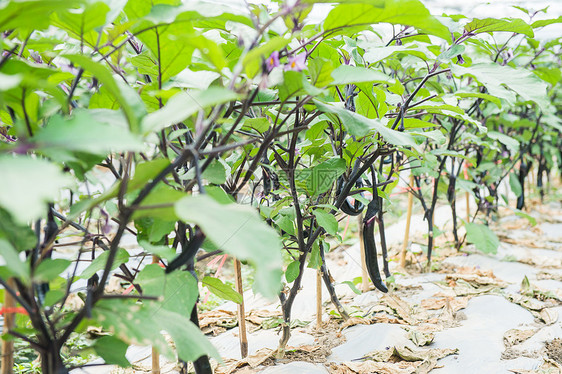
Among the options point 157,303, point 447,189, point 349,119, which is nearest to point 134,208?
point 157,303

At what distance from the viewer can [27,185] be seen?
1.05 ft

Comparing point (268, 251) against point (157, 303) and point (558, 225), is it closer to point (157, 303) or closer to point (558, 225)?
point (157, 303)

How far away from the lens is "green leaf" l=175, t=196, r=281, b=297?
362 mm

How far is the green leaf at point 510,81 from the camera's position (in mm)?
751

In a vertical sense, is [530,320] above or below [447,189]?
below

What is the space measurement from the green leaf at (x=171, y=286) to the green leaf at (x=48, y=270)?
10 cm

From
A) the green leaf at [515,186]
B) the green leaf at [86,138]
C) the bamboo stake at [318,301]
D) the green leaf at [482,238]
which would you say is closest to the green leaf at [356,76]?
the green leaf at [86,138]

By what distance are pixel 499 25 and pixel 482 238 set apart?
1.48 meters

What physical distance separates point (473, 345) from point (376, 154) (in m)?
0.73

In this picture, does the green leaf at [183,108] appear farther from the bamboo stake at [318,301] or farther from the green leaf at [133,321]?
the bamboo stake at [318,301]

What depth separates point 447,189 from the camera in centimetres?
230

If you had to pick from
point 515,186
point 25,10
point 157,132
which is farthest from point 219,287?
point 515,186

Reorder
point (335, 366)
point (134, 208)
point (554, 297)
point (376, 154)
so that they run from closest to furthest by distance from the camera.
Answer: point (134, 208)
point (376, 154)
point (335, 366)
point (554, 297)

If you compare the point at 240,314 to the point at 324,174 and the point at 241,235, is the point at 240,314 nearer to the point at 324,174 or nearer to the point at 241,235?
the point at 324,174
